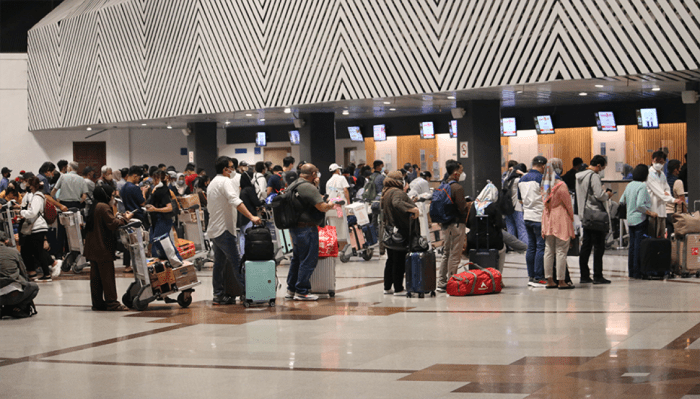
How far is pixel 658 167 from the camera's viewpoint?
11539mm

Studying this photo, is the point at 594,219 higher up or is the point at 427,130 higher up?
the point at 427,130

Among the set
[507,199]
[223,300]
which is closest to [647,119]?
[507,199]

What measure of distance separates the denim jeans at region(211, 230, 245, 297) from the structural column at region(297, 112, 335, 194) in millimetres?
11271

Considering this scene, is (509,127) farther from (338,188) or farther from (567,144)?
(338,188)

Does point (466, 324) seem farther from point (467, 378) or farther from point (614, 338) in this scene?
point (467, 378)

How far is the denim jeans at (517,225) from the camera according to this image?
586 inches

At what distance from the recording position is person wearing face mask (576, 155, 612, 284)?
10516 millimetres

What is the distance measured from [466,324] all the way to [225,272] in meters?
3.23

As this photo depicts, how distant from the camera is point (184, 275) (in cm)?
934

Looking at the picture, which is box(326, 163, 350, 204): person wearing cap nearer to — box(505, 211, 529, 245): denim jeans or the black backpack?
box(505, 211, 529, 245): denim jeans

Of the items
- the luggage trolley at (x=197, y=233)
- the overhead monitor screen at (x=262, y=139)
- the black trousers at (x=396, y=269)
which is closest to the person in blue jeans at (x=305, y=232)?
the black trousers at (x=396, y=269)

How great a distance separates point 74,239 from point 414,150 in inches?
511

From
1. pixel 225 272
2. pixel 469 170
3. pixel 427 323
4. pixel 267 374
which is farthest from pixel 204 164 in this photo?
pixel 267 374

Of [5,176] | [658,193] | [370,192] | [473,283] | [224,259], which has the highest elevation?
[5,176]
